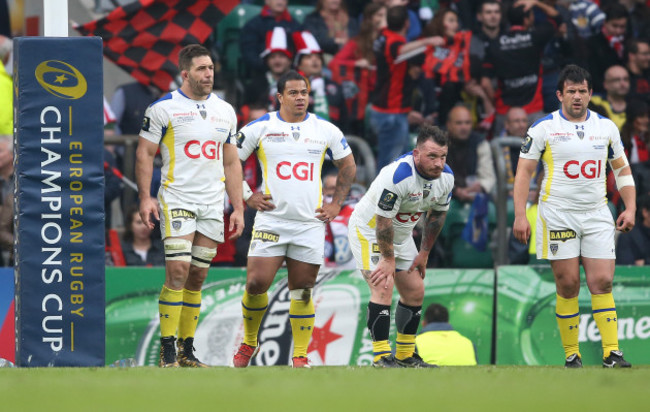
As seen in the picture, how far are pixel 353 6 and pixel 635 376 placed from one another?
353 inches

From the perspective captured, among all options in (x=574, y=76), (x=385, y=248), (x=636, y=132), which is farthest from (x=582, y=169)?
(x=636, y=132)

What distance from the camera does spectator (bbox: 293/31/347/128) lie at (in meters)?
14.7

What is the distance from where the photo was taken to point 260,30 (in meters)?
15.4

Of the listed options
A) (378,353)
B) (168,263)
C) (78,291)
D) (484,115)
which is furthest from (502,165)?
(78,291)

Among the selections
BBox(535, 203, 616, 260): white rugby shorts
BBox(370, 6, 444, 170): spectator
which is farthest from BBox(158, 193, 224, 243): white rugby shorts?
BBox(370, 6, 444, 170): spectator

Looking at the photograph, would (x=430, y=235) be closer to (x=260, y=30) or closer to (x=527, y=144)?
(x=527, y=144)

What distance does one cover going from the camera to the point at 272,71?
14.8 metres

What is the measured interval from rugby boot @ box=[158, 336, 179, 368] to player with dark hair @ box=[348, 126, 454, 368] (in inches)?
67.0

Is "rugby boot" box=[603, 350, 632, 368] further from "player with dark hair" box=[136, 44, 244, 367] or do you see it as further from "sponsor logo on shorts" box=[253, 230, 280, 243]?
"player with dark hair" box=[136, 44, 244, 367]

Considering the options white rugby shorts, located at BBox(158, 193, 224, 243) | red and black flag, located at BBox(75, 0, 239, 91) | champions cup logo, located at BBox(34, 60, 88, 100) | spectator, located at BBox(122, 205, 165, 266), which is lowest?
spectator, located at BBox(122, 205, 165, 266)

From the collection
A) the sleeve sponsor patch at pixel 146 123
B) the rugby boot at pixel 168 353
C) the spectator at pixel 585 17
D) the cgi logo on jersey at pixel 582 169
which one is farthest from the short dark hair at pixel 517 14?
the rugby boot at pixel 168 353

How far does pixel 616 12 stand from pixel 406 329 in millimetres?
7805

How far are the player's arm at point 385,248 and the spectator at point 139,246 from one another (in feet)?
12.7

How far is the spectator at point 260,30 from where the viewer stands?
15.4m
